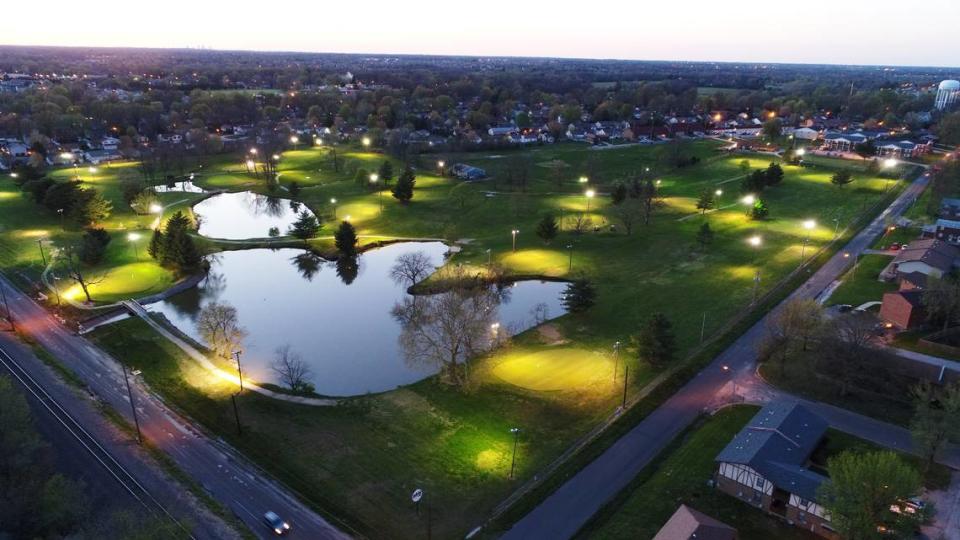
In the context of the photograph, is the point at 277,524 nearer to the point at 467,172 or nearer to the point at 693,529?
the point at 693,529

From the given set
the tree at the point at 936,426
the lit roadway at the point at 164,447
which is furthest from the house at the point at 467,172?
the tree at the point at 936,426

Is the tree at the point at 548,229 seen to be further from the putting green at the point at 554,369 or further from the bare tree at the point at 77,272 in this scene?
the bare tree at the point at 77,272

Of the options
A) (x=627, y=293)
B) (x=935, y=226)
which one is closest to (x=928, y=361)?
(x=627, y=293)

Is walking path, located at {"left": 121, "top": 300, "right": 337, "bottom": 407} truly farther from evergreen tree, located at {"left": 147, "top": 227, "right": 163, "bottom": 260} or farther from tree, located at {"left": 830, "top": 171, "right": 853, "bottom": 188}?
tree, located at {"left": 830, "top": 171, "right": 853, "bottom": 188}

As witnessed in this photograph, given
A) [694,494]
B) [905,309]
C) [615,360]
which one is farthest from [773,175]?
[694,494]

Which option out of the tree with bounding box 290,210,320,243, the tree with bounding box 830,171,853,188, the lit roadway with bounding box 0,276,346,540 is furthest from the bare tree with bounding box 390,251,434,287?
the tree with bounding box 830,171,853,188

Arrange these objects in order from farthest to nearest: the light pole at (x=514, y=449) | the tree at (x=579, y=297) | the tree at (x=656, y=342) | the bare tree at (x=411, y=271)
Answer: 1. the bare tree at (x=411, y=271)
2. the tree at (x=579, y=297)
3. the tree at (x=656, y=342)
4. the light pole at (x=514, y=449)

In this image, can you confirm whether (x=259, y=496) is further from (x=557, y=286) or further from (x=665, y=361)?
(x=557, y=286)
